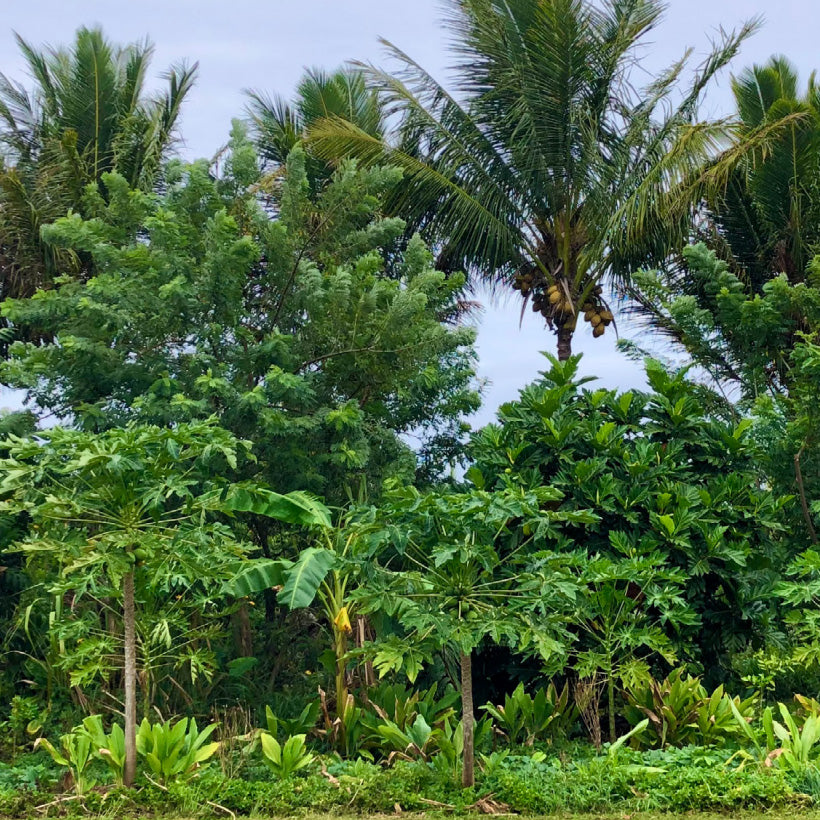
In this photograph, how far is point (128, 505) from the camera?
7547mm

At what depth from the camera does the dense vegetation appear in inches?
288

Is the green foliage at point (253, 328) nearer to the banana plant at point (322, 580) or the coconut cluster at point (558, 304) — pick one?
the banana plant at point (322, 580)

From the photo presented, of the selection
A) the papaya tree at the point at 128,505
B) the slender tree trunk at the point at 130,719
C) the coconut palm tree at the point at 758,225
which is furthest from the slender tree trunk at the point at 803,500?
the slender tree trunk at the point at 130,719

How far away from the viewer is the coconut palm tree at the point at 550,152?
571 inches

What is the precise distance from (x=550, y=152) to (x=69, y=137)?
6671mm

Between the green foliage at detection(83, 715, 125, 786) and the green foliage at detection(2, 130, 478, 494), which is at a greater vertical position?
the green foliage at detection(2, 130, 478, 494)

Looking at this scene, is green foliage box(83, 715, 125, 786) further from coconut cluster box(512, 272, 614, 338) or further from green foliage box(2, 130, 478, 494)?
coconut cluster box(512, 272, 614, 338)

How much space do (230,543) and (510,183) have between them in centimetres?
944

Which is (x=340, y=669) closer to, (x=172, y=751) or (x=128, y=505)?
(x=172, y=751)

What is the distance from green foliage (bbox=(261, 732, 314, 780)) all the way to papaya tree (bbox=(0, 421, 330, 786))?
977mm

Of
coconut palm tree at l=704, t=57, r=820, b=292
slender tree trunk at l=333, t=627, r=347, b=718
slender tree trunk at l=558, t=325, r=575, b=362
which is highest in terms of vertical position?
coconut palm tree at l=704, t=57, r=820, b=292

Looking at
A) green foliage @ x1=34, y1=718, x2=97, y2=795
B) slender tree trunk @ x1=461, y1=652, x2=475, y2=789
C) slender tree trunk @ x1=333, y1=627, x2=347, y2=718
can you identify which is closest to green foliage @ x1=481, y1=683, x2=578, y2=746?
slender tree trunk @ x1=333, y1=627, x2=347, y2=718

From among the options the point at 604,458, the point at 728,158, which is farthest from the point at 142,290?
the point at 728,158

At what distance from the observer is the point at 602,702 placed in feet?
30.3
